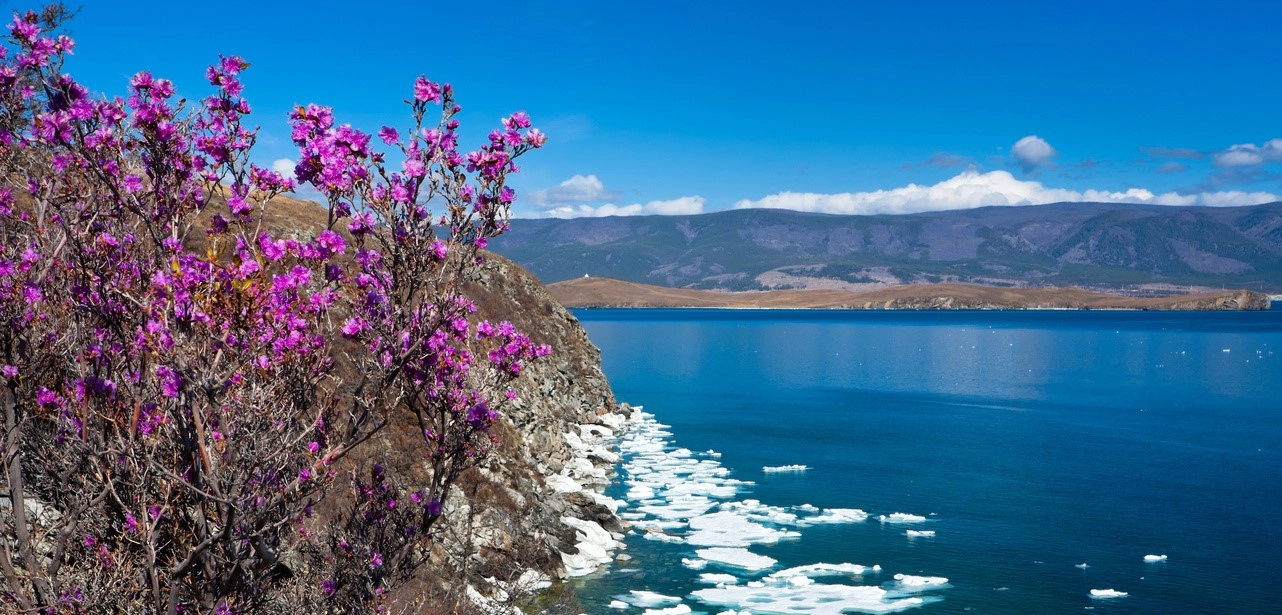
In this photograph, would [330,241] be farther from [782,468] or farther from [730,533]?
[782,468]

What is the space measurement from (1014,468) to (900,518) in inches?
588

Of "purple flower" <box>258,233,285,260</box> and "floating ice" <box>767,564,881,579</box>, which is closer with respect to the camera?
"purple flower" <box>258,233,285,260</box>

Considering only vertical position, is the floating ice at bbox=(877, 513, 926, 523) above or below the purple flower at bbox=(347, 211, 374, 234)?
below

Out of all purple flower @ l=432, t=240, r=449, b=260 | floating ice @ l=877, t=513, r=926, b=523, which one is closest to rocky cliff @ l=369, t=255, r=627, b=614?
purple flower @ l=432, t=240, r=449, b=260

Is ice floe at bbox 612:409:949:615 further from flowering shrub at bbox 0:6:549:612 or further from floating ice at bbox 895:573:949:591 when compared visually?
flowering shrub at bbox 0:6:549:612

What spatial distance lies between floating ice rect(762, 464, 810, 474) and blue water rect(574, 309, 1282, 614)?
97 cm

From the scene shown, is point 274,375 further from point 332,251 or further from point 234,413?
point 332,251

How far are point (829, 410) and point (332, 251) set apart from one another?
69.7m

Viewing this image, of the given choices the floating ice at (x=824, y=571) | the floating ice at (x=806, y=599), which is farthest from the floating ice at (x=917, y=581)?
the floating ice at (x=824, y=571)

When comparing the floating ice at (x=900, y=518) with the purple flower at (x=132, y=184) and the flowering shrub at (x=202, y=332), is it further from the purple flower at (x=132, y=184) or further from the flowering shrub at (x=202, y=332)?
the purple flower at (x=132, y=184)

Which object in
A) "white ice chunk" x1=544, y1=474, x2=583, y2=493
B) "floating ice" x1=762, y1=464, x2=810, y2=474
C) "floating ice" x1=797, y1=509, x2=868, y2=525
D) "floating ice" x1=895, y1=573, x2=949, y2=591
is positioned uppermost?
"white ice chunk" x1=544, y1=474, x2=583, y2=493

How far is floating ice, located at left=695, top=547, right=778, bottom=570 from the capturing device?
3203 cm

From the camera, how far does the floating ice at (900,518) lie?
1500 inches

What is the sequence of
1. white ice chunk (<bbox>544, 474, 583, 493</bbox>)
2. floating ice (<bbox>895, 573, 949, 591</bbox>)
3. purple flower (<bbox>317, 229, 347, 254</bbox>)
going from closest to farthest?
purple flower (<bbox>317, 229, 347, 254</bbox>)
floating ice (<bbox>895, 573, 949, 591</bbox>)
white ice chunk (<bbox>544, 474, 583, 493</bbox>)
